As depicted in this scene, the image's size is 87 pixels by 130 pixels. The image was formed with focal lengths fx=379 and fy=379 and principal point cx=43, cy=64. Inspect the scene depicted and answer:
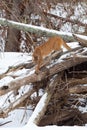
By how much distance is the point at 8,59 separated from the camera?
545 centimetres

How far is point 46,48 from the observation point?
145 inches

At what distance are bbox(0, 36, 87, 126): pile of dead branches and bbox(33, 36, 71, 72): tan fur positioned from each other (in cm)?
6

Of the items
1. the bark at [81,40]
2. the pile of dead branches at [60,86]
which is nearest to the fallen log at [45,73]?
the pile of dead branches at [60,86]

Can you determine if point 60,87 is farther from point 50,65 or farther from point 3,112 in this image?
point 3,112

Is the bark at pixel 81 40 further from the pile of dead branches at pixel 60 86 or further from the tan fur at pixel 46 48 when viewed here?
the tan fur at pixel 46 48

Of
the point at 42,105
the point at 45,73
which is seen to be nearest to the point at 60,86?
the point at 45,73

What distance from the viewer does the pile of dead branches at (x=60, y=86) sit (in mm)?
3426

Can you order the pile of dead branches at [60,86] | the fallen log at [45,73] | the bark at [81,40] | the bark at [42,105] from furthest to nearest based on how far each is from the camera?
the bark at [81,40]
the pile of dead branches at [60,86]
the fallen log at [45,73]
the bark at [42,105]

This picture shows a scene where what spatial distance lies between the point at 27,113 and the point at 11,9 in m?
4.34

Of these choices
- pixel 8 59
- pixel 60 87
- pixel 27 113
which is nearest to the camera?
pixel 60 87

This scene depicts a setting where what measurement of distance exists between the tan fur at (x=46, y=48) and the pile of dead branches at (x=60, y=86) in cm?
6

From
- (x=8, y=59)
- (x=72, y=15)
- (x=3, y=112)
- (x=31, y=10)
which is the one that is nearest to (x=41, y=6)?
(x=31, y=10)

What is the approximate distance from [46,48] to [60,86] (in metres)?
0.42

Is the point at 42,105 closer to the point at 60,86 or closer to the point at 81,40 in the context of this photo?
the point at 60,86
